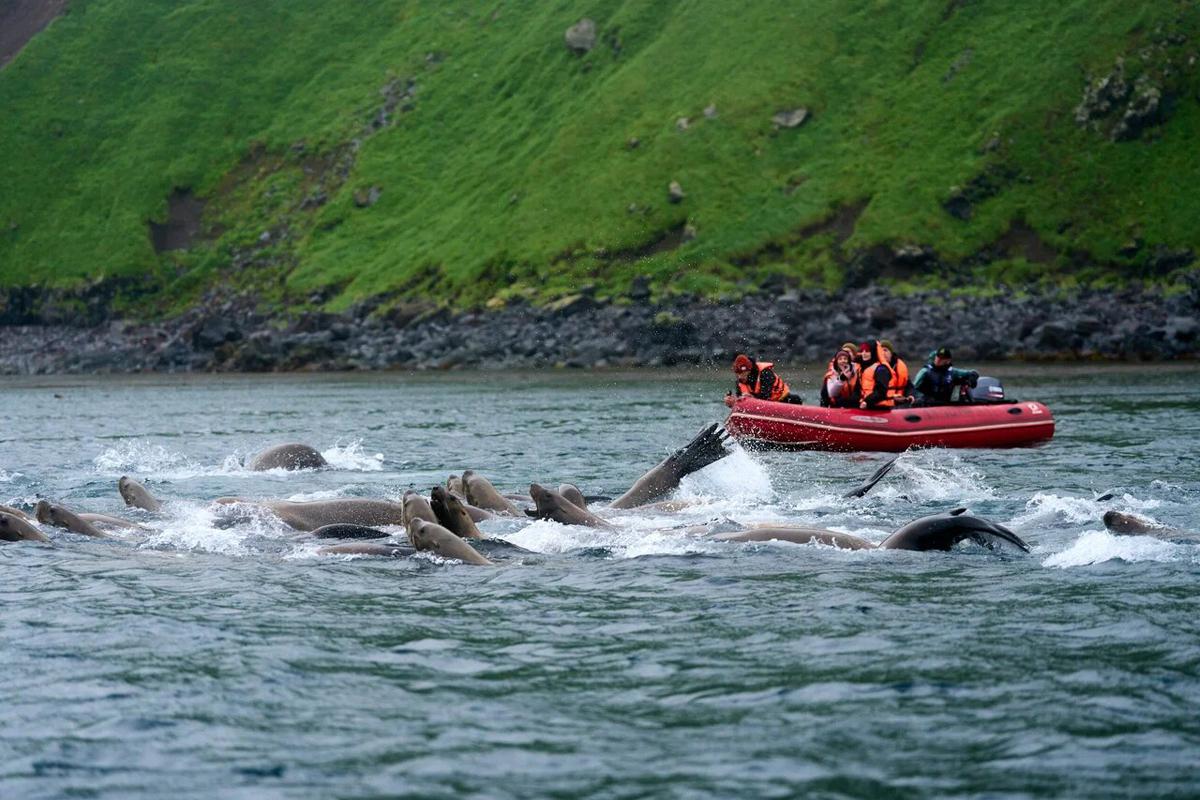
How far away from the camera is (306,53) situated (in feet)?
500

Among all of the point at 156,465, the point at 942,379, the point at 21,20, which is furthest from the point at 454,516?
the point at 21,20

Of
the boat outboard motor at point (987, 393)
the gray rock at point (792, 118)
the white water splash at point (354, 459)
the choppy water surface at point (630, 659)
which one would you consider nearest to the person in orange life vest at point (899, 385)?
the boat outboard motor at point (987, 393)

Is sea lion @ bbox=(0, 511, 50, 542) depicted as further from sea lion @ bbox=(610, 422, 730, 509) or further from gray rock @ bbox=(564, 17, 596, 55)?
gray rock @ bbox=(564, 17, 596, 55)

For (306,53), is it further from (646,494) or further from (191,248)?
(646,494)

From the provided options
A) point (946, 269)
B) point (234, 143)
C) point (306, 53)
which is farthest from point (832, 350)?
point (306, 53)

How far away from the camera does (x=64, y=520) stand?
2014 cm

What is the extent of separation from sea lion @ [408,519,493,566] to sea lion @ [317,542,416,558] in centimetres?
22

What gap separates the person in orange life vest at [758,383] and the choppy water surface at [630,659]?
10125mm

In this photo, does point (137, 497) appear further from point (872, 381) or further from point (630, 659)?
point (872, 381)

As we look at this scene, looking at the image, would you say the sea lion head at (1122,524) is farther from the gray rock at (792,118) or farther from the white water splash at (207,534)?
the gray rock at (792,118)

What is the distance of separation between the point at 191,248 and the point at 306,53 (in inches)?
1343

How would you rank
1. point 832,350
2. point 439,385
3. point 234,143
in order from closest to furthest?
Answer: point 439,385
point 832,350
point 234,143

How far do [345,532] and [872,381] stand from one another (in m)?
17.4

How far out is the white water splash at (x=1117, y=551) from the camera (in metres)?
16.2
